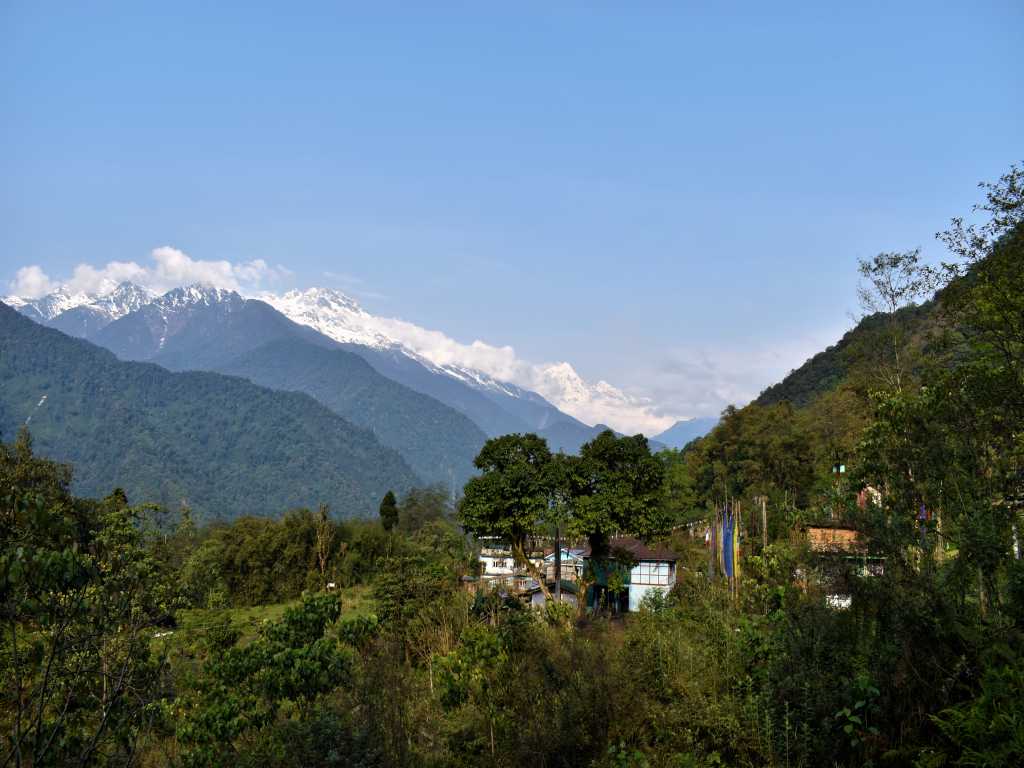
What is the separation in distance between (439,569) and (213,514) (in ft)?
490

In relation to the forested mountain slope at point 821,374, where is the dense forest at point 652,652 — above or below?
below

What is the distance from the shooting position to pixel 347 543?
4378 centimetres

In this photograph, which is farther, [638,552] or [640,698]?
[638,552]

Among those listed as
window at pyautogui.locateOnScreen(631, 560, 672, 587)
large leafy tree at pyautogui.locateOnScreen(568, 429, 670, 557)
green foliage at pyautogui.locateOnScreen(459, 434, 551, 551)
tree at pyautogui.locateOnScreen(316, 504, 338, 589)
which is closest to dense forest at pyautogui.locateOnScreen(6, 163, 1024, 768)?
green foliage at pyautogui.locateOnScreen(459, 434, 551, 551)

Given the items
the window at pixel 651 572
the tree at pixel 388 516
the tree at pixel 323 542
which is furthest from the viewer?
the tree at pixel 388 516

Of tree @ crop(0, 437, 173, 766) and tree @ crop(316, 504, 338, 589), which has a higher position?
tree @ crop(0, 437, 173, 766)

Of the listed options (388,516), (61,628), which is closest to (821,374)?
(388,516)

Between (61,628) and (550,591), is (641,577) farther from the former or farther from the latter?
(61,628)

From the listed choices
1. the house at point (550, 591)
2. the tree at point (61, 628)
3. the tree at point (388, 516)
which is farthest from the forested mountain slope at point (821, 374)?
the tree at point (61, 628)

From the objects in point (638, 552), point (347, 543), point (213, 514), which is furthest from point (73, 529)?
point (213, 514)

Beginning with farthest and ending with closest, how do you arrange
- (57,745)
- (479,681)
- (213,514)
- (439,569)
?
(213,514)
(439,569)
(479,681)
(57,745)

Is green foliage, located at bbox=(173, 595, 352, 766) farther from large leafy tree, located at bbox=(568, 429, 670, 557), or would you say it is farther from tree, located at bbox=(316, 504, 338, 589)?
tree, located at bbox=(316, 504, 338, 589)

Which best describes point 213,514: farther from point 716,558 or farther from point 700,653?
point 700,653

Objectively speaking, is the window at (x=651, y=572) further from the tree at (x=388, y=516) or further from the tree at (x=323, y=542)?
the tree at (x=388, y=516)
